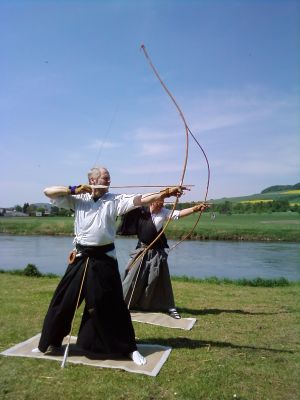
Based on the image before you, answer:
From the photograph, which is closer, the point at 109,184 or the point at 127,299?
the point at 109,184

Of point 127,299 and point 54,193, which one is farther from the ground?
A: point 54,193

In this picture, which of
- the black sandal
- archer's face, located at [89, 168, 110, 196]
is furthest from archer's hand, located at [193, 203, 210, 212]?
archer's face, located at [89, 168, 110, 196]

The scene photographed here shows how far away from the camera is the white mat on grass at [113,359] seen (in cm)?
347

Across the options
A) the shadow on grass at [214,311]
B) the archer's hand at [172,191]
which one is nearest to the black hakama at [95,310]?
the archer's hand at [172,191]

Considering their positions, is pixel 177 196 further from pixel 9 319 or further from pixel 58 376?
pixel 9 319

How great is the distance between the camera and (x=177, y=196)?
3975 mm

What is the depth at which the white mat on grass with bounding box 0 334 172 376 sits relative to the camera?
347 cm

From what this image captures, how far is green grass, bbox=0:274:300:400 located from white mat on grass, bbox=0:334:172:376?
0.23 feet

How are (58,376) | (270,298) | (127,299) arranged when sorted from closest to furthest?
(58,376) → (127,299) → (270,298)

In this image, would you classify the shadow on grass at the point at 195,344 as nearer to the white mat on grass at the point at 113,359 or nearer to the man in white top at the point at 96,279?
the white mat on grass at the point at 113,359

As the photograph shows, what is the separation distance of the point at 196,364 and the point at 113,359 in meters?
0.68

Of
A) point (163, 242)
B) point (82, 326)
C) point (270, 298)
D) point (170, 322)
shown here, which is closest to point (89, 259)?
point (82, 326)

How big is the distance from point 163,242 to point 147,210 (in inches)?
19.2

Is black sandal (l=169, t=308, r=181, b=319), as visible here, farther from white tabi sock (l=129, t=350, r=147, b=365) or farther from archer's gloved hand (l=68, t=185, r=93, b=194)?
archer's gloved hand (l=68, t=185, r=93, b=194)
